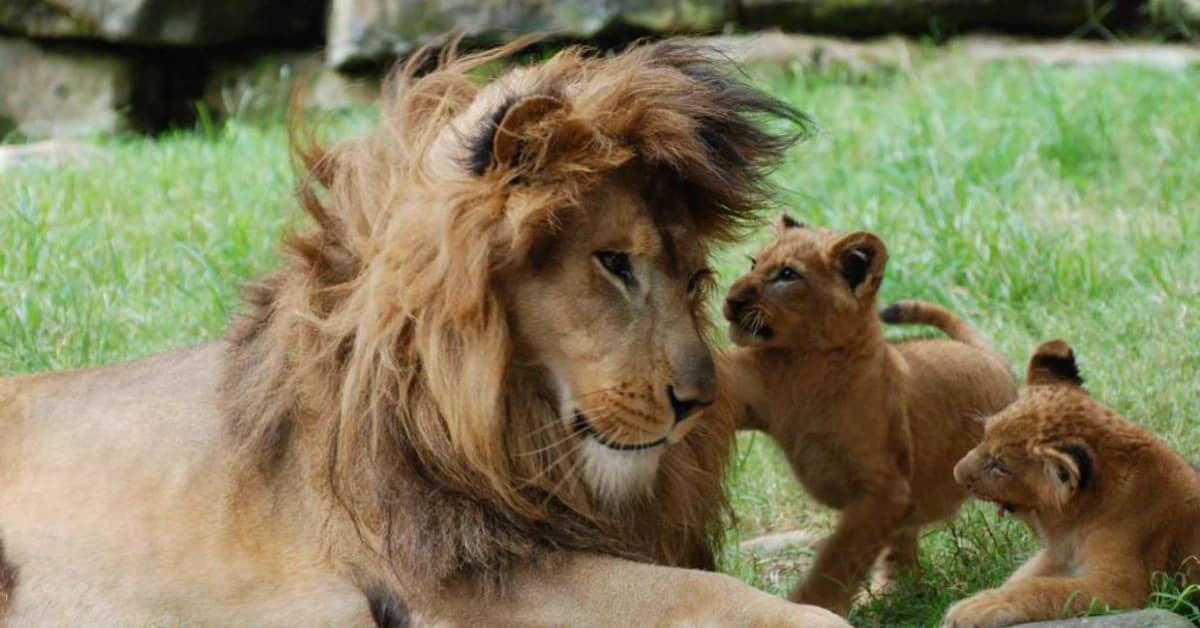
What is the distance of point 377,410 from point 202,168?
483cm

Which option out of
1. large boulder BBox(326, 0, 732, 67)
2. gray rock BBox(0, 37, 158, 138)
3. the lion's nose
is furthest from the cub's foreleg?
gray rock BBox(0, 37, 158, 138)

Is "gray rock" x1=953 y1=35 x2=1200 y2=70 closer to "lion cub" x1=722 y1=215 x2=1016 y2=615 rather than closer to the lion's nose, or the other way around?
"lion cub" x1=722 y1=215 x2=1016 y2=615

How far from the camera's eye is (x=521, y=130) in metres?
3.32

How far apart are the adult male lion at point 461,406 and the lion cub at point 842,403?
19.5 inches

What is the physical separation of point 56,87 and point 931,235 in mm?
6043

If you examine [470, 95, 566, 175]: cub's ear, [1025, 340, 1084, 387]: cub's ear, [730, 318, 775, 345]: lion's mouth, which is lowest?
[730, 318, 775, 345]: lion's mouth

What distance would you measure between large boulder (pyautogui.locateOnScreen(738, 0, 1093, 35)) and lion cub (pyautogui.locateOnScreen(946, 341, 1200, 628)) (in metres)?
6.84

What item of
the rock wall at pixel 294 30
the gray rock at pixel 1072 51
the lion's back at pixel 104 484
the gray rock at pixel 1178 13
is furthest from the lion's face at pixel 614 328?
the gray rock at pixel 1178 13

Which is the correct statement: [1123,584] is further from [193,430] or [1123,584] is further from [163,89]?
[163,89]

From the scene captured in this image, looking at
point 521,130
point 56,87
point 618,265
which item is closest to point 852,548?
point 618,265

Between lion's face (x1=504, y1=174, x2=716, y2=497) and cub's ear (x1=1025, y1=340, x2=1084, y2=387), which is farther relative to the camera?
cub's ear (x1=1025, y1=340, x2=1084, y2=387)

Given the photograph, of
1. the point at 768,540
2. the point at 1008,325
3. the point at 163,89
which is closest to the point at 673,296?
the point at 768,540

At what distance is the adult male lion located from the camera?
3352 mm

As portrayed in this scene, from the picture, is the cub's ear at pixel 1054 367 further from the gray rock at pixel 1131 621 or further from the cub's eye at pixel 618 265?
the cub's eye at pixel 618 265
